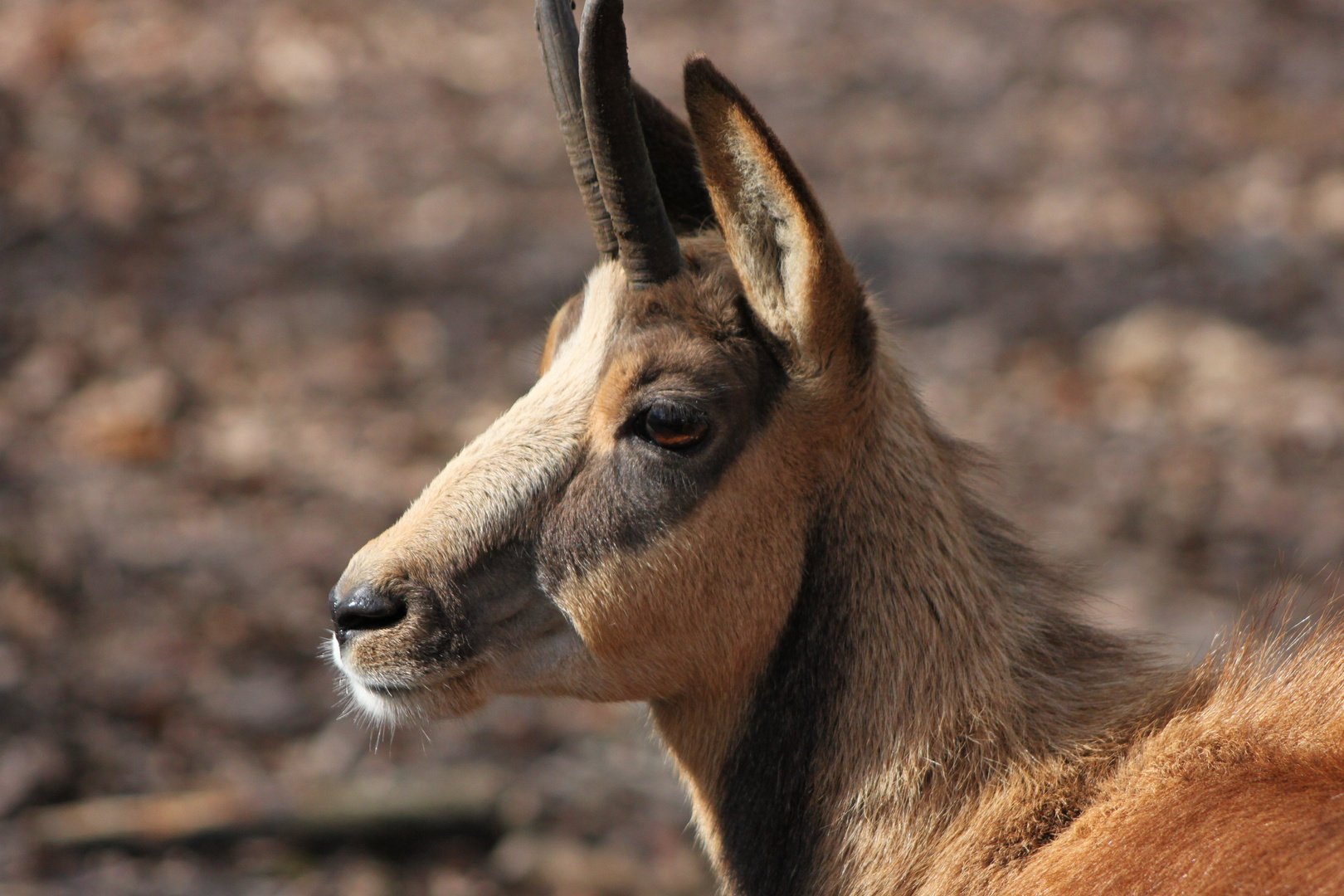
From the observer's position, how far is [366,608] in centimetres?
338

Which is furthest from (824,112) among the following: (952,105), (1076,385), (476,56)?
(1076,385)

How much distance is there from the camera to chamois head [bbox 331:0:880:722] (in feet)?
11.1

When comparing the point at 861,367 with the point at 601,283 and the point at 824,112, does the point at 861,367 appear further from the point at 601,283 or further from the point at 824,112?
the point at 824,112

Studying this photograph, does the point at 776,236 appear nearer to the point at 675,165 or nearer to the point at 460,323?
the point at 675,165

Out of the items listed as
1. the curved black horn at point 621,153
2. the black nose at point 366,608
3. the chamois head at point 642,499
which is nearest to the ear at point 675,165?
the curved black horn at point 621,153

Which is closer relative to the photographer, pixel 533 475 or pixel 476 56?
pixel 533 475

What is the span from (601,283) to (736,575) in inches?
38.4

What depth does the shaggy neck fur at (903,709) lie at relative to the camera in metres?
3.38

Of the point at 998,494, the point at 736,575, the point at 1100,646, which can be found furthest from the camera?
the point at 998,494

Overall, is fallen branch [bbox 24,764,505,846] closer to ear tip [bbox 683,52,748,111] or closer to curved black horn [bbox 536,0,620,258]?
curved black horn [bbox 536,0,620,258]

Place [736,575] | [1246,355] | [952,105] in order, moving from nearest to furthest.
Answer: [736,575] → [1246,355] → [952,105]

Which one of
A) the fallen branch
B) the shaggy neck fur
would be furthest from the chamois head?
the fallen branch

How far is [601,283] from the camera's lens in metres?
3.73

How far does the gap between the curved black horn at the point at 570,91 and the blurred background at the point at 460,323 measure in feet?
5.34
